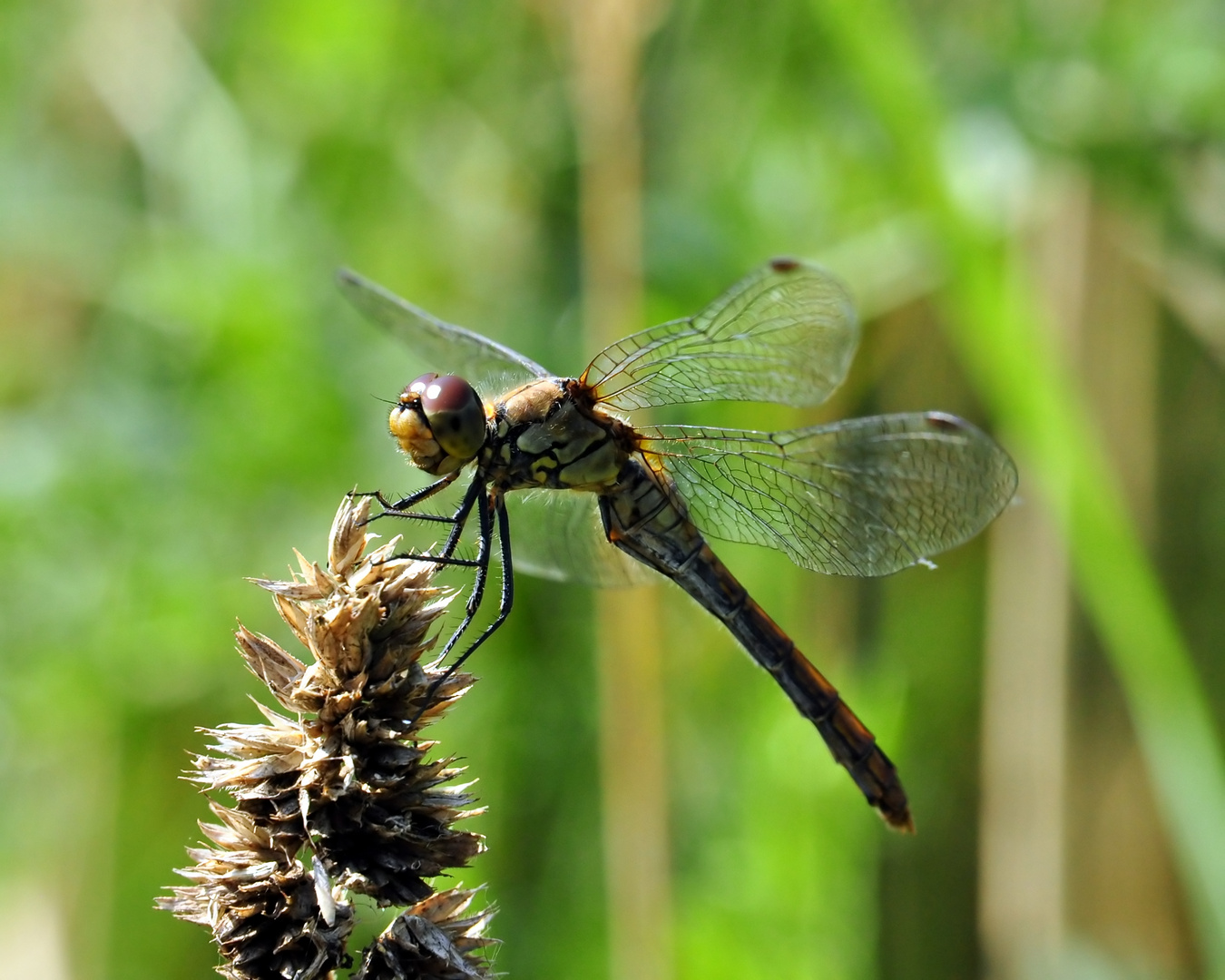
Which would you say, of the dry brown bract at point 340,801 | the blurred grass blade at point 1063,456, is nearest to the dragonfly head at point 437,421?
the dry brown bract at point 340,801

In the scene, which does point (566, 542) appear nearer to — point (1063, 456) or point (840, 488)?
point (840, 488)

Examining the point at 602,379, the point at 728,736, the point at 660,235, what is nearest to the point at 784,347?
the point at 602,379

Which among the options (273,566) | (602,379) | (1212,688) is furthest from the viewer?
(1212,688)

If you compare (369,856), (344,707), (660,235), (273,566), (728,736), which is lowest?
(369,856)

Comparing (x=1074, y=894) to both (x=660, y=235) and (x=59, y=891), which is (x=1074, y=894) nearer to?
(x=660, y=235)

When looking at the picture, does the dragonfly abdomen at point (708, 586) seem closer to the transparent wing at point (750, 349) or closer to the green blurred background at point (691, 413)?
the transparent wing at point (750, 349)

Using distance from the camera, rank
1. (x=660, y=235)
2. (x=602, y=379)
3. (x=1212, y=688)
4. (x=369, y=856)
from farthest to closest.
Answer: (x=1212, y=688), (x=660, y=235), (x=602, y=379), (x=369, y=856)

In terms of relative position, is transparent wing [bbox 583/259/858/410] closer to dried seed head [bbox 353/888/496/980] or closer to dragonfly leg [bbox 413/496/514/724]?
dragonfly leg [bbox 413/496/514/724]
